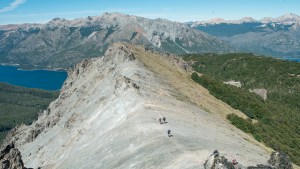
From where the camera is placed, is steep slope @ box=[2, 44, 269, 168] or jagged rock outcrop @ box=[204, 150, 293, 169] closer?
jagged rock outcrop @ box=[204, 150, 293, 169]

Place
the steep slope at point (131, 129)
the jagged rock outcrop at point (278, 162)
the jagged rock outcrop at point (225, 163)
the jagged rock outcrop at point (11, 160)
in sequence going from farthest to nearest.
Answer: the jagged rock outcrop at point (11, 160)
the steep slope at point (131, 129)
the jagged rock outcrop at point (278, 162)
the jagged rock outcrop at point (225, 163)

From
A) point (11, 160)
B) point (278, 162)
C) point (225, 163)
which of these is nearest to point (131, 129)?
point (11, 160)

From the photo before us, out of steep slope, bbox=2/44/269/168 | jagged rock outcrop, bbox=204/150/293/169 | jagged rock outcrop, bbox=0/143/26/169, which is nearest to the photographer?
jagged rock outcrop, bbox=204/150/293/169

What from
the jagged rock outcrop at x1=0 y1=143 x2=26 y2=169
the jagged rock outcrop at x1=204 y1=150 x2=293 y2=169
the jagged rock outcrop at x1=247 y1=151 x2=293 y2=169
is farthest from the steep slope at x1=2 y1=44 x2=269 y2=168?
the jagged rock outcrop at x1=0 y1=143 x2=26 y2=169

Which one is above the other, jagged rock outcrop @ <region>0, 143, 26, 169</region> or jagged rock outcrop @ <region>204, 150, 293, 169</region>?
jagged rock outcrop @ <region>204, 150, 293, 169</region>

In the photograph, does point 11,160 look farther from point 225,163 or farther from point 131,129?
point 225,163

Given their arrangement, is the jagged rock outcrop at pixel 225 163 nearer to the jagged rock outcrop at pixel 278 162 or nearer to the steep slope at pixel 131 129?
the jagged rock outcrop at pixel 278 162

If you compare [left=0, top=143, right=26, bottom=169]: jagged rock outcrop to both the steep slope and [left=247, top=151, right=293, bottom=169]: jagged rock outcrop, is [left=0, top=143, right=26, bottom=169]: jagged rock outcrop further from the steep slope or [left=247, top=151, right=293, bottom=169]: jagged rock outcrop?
[left=247, top=151, right=293, bottom=169]: jagged rock outcrop

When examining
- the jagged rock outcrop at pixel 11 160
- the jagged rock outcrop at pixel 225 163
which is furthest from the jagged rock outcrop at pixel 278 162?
the jagged rock outcrop at pixel 11 160
